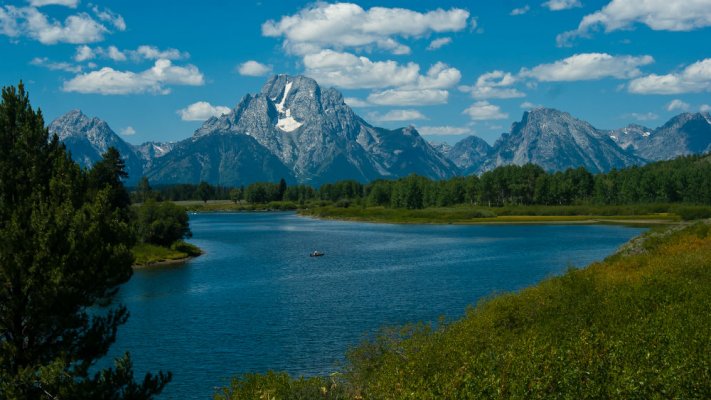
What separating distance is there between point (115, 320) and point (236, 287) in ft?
184

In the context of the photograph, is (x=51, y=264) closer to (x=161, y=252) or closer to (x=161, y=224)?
(x=161, y=252)

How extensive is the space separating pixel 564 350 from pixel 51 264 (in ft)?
69.8

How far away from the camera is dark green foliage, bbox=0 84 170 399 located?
2459 centimetres

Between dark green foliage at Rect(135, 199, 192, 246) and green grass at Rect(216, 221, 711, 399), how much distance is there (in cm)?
9349

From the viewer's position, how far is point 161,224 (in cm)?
12256

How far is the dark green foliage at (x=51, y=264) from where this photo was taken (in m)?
24.6

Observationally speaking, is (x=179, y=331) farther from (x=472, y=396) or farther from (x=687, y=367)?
(x=687, y=367)

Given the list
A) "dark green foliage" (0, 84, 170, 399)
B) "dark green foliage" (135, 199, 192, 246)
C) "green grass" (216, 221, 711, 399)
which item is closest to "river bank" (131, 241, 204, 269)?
"dark green foliage" (135, 199, 192, 246)

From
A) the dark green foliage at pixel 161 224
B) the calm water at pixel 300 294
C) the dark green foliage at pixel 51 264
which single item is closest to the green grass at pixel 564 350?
the dark green foliage at pixel 51 264

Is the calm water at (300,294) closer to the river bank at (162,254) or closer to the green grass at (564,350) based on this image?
the river bank at (162,254)

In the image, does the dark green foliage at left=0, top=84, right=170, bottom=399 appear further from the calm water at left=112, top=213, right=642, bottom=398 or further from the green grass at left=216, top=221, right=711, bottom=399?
the calm water at left=112, top=213, right=642, bottom=398

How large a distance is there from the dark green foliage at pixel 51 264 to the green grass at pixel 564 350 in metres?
6.75

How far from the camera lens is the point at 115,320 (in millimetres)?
28453

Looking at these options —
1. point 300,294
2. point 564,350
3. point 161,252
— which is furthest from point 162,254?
A: point 564,350
